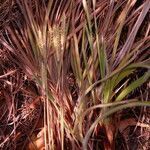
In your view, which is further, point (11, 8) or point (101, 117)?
point (11, 8)

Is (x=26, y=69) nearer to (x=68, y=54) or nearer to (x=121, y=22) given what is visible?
(x=68, y=54)

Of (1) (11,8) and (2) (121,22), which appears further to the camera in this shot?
(1) (11,8)

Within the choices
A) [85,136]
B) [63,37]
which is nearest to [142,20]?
[63,37]

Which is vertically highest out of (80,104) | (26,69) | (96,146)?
(26,69)

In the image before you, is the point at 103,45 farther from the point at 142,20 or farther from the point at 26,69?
the point at 26,69

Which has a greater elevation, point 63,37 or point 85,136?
point 63,37

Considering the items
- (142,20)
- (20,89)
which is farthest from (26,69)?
(142,20)

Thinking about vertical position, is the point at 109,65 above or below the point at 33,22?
below

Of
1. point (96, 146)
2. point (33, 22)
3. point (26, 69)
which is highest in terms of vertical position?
point (33, 22)
